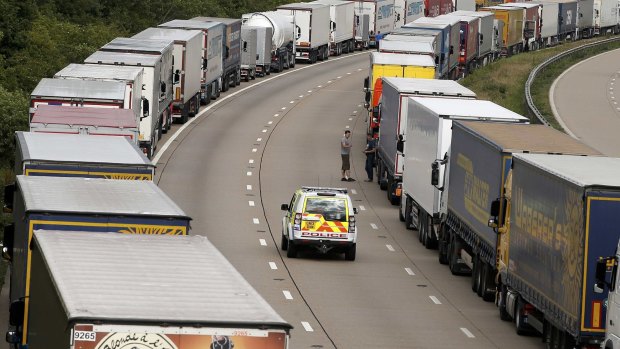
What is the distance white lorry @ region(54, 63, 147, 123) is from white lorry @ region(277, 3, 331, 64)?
38.7 m

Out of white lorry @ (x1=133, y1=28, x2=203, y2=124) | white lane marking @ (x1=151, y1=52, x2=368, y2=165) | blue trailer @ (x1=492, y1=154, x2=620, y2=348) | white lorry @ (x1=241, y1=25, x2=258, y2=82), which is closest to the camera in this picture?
blue trailer @ (x1=492, y1=154, x2=620, y2=348)

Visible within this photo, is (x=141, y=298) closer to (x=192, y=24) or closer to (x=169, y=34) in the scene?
(x=169, y=34)

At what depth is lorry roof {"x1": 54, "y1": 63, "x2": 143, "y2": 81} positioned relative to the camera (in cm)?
4569

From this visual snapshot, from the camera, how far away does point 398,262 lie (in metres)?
36.2

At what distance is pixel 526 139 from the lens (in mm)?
30750

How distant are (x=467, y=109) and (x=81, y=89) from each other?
36.0ft

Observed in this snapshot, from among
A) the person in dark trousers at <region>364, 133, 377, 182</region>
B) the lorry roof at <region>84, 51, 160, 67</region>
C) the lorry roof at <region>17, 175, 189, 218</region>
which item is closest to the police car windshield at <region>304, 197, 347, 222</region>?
the lorry roof at <region>17, 175, 189, 218</region>

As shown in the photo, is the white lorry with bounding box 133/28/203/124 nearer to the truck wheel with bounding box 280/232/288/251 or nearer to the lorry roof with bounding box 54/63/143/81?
the lorry roof with bounding box 54/63/143/81

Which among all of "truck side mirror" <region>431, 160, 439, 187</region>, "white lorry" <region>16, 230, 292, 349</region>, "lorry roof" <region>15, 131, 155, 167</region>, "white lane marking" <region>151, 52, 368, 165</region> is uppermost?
"white lorry" <region>16, 230, 292, 349</region>

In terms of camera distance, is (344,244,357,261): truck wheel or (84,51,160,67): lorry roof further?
(84,51,160,67): lorry roof

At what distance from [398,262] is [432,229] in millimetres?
1832

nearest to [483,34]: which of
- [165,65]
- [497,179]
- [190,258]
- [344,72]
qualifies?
[344,72]

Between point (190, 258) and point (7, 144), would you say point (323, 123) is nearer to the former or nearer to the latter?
point (7, 144)

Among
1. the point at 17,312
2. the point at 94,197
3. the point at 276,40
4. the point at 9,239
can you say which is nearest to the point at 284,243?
the point at 9,239
